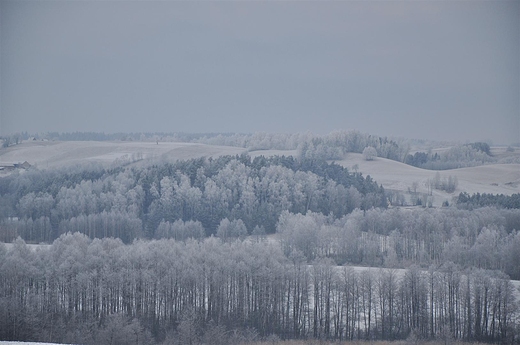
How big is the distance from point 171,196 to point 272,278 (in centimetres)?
1592

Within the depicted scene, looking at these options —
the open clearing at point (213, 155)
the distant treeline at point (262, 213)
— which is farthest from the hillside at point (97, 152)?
the distant treeline at point (262, 213)

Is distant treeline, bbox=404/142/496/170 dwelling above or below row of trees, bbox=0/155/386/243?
above

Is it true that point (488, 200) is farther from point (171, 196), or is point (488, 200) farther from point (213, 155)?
→ point (213, 155)

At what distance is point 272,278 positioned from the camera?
2298 cm

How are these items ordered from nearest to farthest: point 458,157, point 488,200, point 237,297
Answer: point 237,297 < point 488,200 < point 458,157

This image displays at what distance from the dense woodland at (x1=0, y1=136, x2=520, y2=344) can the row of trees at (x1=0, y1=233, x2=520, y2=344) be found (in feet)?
0.16

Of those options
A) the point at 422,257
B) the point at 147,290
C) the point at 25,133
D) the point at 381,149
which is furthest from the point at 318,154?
the point at 147,290

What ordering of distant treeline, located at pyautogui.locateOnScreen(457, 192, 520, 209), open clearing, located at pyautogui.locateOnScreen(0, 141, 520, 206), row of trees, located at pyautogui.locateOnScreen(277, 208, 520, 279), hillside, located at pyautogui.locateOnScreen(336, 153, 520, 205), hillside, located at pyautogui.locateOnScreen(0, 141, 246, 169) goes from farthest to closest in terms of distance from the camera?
hillside, located at pyautogui.locateOnScreen(0, 141, 246, 169)
open clearing, located at pyautogui.locateOnScreen(0, 141, 520, 206)
hillside, located at pyautogui.locateOnScreen(336, 153, 520, 205)
distant treeline, located at pyautogui.locateOnScreen(457, 192, 520, 209)
row of trees, located at pyautogui.locateOnScreen(277, 208, 520, 279)

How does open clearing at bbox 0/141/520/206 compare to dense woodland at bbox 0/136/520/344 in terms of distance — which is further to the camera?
open clearing at bbox 0/141/520/206

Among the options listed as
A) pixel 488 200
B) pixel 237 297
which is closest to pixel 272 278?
pixel 237 297

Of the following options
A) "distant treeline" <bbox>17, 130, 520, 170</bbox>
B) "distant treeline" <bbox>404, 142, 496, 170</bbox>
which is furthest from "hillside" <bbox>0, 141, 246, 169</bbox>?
"distant treeline" <bbox>404, 142, 496, 170</bbox>

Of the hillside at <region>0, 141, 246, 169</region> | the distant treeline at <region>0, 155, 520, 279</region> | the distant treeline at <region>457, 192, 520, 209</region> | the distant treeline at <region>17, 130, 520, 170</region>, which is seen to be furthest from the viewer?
the hillside at <region>0, 141, 246, 169</region>

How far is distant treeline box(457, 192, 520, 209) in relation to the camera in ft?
106

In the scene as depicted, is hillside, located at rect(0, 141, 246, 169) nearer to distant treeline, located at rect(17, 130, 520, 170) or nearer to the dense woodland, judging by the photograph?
distant treeline, located at rect(17, 130, 520, 170)
